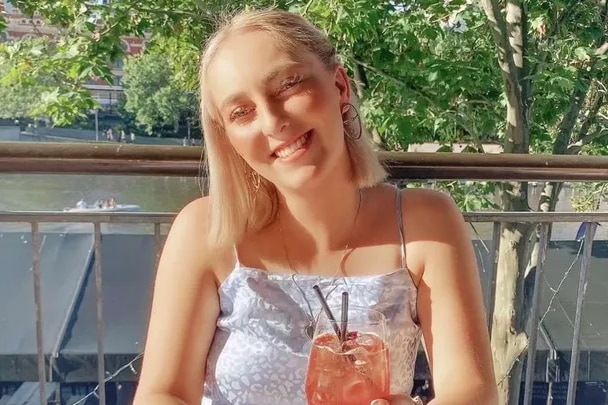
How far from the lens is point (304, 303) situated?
55.8 inches

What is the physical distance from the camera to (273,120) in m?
1.30

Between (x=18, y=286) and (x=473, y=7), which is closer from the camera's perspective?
(x=473, y=7)

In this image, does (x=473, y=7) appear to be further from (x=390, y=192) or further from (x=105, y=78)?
(x=390, y=192)

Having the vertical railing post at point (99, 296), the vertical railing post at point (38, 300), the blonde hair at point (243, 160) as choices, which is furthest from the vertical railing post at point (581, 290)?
the vertical railing post at point (38, 300)

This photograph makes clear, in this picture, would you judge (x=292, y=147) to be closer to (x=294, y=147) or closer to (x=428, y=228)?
(x=294, y=147)

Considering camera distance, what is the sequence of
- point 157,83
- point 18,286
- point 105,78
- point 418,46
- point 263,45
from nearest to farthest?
point 263,45 → point 105,78 → point 418,46 → point 157,83 → point 18,286

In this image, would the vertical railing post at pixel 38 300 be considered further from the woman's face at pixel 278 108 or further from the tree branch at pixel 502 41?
the tree branch at pixel 502 41

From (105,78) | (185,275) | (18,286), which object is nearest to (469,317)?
(185,275)

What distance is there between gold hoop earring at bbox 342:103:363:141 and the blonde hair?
1 centimetres

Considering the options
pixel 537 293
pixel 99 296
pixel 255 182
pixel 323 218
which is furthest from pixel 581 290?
pixel 99 296

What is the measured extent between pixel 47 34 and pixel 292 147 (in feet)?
17.5

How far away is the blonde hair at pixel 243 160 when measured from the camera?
1.38 metres

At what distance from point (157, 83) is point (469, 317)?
6345 millimetres

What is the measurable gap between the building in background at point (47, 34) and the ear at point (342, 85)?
4.43 metres
